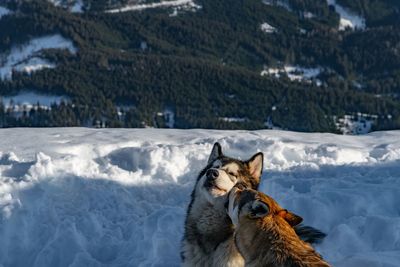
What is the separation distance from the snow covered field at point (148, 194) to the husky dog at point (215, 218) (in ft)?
7.42

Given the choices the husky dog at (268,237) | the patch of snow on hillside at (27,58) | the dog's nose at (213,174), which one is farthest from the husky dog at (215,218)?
the patch of snow on hillside at (27,58)

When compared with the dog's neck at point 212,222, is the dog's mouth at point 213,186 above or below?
above

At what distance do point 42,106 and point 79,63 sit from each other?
33446 mm

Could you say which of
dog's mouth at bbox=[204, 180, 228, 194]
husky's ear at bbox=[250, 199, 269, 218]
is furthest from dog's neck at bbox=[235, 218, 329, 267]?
dog's mouth at bbox=[204, 180, 228, 194]

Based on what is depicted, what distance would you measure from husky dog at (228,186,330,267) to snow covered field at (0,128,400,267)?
123 inches

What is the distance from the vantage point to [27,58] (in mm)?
191750

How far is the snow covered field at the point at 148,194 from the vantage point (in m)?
12.1

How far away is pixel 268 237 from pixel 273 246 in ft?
0.37

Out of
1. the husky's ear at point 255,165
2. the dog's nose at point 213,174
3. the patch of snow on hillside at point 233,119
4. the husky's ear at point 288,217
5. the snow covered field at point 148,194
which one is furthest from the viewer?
the patch of snow on hillside at point 233,119

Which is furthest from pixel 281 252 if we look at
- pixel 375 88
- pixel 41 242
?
pixel 375 88

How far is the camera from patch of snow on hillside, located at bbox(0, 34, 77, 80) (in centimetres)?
18062

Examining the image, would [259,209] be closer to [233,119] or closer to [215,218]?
[215,218]

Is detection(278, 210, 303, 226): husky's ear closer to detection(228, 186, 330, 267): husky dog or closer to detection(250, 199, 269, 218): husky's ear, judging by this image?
detection(228, 186, 330, 267): husky dog

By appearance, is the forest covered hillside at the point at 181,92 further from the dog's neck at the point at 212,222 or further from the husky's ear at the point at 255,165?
the dog's neck at the point at 212,222
